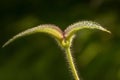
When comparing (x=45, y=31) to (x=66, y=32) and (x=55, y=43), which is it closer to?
(x=66, y=32)

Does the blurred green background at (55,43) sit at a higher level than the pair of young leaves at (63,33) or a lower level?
higher

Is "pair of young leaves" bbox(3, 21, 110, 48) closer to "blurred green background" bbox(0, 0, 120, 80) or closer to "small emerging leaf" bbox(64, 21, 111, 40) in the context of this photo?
"small emerging leaf" bbox(64, 21, 111, 40)

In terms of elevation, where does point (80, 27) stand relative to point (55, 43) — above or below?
below

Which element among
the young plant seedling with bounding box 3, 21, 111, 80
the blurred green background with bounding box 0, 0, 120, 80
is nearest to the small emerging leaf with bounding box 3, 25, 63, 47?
the young plant seedling with bounding box 3, 21, 111, 80

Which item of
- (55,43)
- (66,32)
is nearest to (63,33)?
(66,32)

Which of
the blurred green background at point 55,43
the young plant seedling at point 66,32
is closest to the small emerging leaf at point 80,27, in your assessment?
the young plant seedling at point 66,32

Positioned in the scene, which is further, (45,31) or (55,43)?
(55,43)

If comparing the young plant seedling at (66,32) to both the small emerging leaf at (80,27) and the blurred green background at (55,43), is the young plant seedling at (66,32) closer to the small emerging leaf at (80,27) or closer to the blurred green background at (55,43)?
the small emerging leaf at (80,27)

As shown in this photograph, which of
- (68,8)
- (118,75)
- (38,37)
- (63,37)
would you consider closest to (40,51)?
(38,37)
